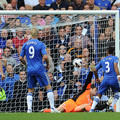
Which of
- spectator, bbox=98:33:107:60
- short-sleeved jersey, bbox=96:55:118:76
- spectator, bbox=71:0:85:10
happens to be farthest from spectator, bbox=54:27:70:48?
spectator, bbox=71:0:85:10

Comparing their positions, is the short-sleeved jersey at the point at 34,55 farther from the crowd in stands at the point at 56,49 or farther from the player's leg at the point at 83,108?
the crowd in stands at the point at 56,49

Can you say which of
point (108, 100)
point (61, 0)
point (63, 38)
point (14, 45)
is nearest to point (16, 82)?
point (14, 45)

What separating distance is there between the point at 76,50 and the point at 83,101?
1.53m

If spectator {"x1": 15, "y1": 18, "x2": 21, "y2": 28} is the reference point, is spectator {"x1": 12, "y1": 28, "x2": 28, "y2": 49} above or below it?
below

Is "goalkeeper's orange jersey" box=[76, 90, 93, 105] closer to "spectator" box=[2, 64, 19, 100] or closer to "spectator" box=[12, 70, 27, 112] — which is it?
"spectator" box=[12, 70, 27, 112]

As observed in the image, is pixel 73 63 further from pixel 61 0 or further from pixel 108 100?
pixel 61 0

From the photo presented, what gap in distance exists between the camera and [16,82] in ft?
33.0

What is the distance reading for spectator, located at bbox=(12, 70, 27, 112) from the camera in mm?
10070

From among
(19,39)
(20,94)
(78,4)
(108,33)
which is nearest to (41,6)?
(78,4)

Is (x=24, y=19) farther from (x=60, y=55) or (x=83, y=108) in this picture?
(x=83, y=108)

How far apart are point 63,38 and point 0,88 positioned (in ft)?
7.01

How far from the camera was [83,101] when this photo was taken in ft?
30.9

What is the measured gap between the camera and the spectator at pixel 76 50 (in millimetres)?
10234

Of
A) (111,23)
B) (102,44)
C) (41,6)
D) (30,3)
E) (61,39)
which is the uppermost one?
(30,3)
